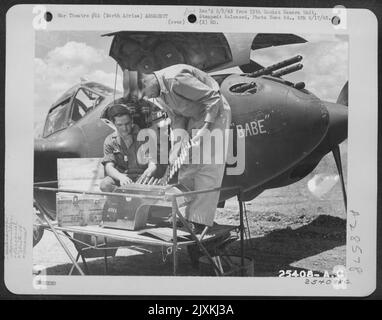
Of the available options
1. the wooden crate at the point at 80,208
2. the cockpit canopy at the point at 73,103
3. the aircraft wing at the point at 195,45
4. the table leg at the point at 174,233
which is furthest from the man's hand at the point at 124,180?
the aircraft wing at the point at 195,45

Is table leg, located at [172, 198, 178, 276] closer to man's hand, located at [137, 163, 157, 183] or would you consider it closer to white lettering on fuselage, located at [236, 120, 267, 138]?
man's hand, located at [137, 163, 157, 183]

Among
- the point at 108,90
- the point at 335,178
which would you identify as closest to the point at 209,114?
the point at 108,90

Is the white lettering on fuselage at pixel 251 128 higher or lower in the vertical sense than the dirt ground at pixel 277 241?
higher

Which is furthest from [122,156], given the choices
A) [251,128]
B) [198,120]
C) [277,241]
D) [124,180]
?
[277,241]

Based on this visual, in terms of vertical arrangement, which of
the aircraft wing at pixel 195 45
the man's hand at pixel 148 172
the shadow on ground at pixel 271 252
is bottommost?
the shadow on ground at pixel 271 252

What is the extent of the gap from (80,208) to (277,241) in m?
0.84

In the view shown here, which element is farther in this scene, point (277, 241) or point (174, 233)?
point (277, 241)

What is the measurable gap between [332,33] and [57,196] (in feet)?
4.38

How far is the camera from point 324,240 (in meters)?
2.50

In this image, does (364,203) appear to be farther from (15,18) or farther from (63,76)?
(15,18)

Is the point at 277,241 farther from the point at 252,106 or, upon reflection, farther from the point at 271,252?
the point at 252,106

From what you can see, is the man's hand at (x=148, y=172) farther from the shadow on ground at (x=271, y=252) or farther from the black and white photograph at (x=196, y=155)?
the shadow on ground at (x=271, y=252)

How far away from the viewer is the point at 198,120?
8.09 ft

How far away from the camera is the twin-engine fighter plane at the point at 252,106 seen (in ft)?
8.02
